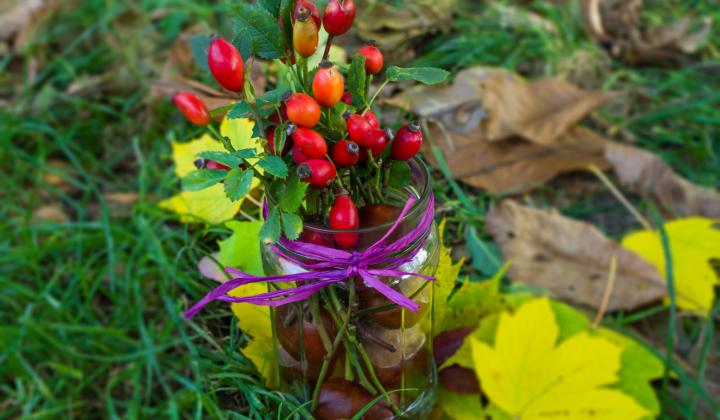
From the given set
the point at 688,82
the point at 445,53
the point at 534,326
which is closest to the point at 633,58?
the point at 688,82

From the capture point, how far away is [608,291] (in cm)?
118

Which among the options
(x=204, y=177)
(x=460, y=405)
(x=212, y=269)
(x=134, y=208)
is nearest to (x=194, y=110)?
(x=204, y=177)

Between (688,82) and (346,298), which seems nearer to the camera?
(346,298)

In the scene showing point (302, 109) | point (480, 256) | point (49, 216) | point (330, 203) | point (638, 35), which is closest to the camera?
point (302, 109)

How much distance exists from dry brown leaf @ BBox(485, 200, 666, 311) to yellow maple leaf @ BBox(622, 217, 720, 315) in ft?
0.18

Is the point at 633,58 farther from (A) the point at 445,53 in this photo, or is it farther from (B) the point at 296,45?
(B) the point at 296,45

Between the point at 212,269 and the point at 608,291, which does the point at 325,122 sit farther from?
the point at 608,291

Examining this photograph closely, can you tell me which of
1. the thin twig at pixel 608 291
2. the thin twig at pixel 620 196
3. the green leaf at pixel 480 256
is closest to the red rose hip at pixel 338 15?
the green leaf at pixel 480 256

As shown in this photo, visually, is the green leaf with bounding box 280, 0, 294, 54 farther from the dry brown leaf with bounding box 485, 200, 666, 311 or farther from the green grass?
the dry brown leaf with bounding box 485, 200, 666, 311

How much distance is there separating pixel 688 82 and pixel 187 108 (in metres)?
1.36

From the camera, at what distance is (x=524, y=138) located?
138cm

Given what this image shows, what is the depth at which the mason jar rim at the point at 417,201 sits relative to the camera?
0.65 meters

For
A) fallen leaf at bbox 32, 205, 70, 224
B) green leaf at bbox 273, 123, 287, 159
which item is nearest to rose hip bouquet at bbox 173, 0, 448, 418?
green leaf at bbox 273, 123, 287, 159

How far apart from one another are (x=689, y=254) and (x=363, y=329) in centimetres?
75
